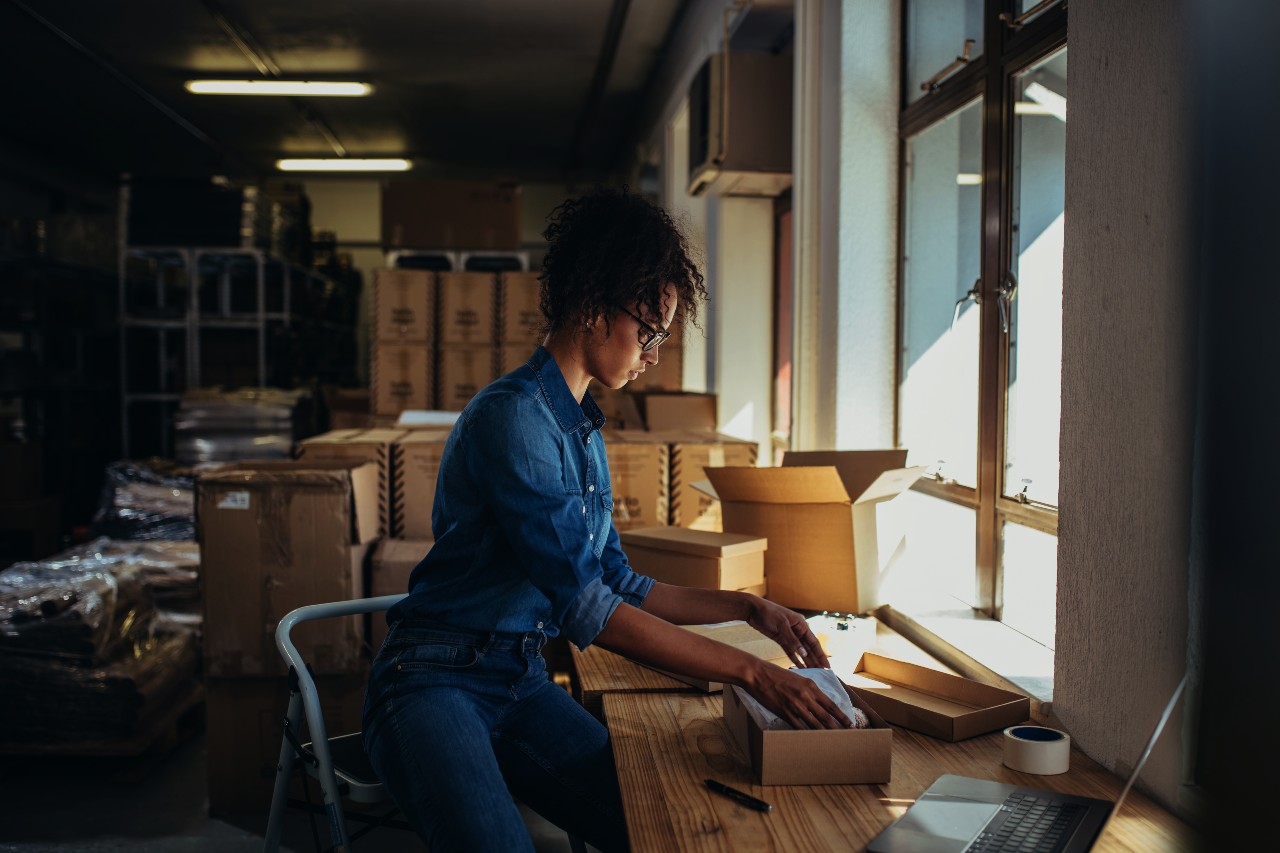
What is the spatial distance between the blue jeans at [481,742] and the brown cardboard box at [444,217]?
4.84 metres

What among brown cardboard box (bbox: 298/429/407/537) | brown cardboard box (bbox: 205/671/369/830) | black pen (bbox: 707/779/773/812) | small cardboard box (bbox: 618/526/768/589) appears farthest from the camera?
brown cardboard box (bbox: 298/429/407/537)

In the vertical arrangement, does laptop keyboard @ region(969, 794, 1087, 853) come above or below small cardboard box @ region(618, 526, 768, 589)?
below

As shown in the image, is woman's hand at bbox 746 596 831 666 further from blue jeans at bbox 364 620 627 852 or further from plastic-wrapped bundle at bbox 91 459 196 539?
plastic-wrapped bundle at bbox 91 459 196 539

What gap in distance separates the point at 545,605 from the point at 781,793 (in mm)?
492

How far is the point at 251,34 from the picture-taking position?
20.3ft

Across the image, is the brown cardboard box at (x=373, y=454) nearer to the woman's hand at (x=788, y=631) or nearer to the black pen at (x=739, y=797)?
the woman's hand at (x=788, y=631)

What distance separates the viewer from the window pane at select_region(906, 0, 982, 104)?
100 inches

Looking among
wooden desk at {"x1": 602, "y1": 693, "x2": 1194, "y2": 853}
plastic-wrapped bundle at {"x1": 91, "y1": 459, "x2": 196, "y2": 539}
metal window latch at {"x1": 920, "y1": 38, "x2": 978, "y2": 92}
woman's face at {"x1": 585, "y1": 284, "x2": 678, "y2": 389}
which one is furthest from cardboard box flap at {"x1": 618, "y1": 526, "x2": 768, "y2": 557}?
plastic-wrapped bundle at {"x1": 91, "y1": 459, "x2": 196, "y2": 539}

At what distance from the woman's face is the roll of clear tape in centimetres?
78

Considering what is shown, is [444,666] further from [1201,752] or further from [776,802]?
[1201,752]

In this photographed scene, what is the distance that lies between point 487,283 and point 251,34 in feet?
7.70

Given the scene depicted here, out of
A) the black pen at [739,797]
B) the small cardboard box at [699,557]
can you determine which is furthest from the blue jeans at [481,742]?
the small cardboard box at [699,557]

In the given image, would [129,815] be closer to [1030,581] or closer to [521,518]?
[521,518]

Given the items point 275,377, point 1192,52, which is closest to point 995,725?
point 1192,52
